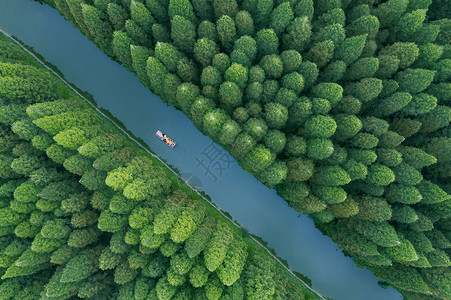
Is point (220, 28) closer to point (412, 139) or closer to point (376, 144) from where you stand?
point (376, 144)

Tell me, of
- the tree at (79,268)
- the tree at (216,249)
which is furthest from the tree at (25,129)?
the tree at (216,249)

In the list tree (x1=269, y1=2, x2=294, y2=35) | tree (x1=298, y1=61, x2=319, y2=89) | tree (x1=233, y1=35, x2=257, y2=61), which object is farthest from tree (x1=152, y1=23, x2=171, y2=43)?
tree (x1=298, y1=61, x2=319, y2=89)

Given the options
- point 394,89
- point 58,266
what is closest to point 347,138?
point 394,89

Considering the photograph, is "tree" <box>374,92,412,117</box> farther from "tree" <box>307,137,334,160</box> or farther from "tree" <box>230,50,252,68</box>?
"tree" <box>230,50,252,68</box>

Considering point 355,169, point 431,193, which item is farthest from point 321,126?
point 431,193

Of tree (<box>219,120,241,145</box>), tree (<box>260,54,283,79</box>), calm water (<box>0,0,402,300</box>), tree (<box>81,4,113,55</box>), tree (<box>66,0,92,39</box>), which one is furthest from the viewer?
calm water (<box>0,0,402,300</box>)

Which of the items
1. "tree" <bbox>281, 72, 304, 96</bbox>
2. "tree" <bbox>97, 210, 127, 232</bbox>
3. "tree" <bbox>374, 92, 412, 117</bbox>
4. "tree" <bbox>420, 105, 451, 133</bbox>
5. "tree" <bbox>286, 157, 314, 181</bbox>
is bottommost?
"tree" <bbox>97, 210, 127, 232</bbox>
